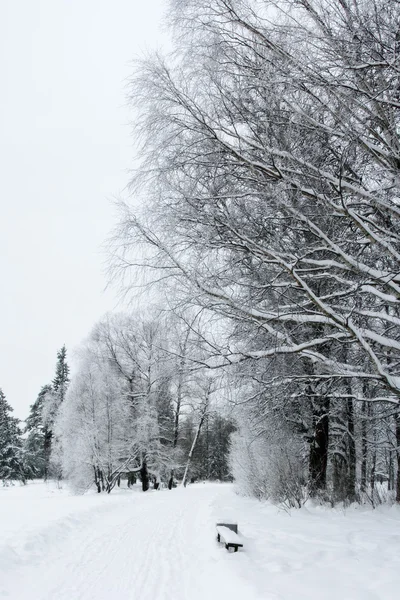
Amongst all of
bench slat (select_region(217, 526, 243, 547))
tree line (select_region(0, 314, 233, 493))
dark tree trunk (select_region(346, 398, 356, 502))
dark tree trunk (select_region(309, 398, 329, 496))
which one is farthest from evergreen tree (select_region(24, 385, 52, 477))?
bench slat (select_region(217, 526, 243, 547))

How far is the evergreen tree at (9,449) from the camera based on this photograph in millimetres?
45750

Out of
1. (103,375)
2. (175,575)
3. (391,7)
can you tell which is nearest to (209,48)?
(391,7)

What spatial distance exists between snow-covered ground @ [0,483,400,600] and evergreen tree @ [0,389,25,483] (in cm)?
4116

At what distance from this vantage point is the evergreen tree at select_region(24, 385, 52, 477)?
1988 inches

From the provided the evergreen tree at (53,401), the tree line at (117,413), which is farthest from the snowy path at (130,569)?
the evergreen tree at (53,401)

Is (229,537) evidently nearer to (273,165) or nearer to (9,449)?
(273,165)

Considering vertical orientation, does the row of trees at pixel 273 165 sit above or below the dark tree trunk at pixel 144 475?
above

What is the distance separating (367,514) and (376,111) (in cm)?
786

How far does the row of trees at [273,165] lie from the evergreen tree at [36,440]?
4853 cm

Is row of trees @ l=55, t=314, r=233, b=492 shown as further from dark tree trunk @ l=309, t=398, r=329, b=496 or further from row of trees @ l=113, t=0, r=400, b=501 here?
row of trees @ l=113, t=0, r=400, b=501

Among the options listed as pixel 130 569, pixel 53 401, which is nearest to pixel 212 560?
pixel 130 569

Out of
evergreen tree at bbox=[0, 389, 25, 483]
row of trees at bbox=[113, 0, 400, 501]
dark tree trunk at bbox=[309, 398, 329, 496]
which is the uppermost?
row of trees at bbox=[113, 0, 400, 501]

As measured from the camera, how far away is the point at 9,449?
46500 mm

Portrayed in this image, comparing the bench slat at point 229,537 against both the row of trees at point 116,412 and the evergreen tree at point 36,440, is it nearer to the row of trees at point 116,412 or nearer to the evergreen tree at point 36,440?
the row of trees at point 116,412
